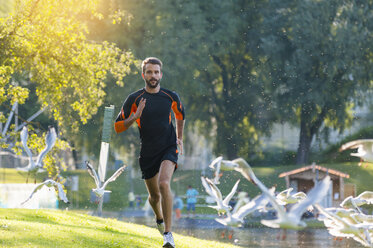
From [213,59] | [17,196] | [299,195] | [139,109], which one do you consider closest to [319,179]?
[213,59]

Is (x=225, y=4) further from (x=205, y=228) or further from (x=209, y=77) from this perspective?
(x=205, y=228)

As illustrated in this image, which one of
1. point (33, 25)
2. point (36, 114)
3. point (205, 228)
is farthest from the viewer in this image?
point (36, 114)

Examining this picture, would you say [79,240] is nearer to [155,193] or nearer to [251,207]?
[155,193]

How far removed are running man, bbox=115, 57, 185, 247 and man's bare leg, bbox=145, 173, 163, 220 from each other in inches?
7.5

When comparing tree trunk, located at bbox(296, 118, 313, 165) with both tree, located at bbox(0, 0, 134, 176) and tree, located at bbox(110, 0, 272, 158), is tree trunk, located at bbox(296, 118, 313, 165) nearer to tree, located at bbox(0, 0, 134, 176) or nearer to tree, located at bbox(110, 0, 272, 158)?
tree, located at bbox(110, 0, 272, 158)

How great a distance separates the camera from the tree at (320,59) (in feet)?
139

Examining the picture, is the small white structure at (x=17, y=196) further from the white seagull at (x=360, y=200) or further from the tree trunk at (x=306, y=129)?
the white seagull at (x=360, y=200)

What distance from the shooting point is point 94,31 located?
143 ft

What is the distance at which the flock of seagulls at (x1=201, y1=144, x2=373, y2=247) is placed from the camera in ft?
22.3

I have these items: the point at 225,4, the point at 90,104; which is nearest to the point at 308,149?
the point at 225,4

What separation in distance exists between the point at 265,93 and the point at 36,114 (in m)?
17.4

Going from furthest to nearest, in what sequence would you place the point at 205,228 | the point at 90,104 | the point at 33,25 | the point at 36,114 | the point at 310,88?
the point at 36,114 < the point at 310,88 < the point at 205,228 < the point at 90,104 < the point at 33,25

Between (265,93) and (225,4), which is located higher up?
(225,4)

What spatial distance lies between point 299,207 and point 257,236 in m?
25.1
